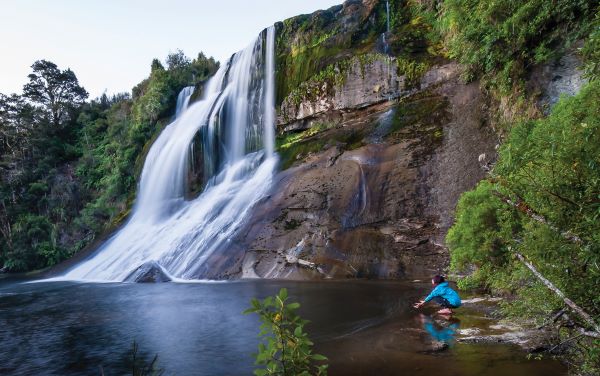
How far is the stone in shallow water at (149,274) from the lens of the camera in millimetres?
14987

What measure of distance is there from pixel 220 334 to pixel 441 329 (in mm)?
3913

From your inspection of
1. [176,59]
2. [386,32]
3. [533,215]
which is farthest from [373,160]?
[176,59]

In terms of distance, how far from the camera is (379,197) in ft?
45.8

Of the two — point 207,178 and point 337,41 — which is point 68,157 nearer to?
point 207,178


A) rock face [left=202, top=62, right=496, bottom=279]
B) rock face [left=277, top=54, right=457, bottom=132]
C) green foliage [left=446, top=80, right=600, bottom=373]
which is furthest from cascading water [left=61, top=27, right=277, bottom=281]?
green foliage [left=446, top=80, right=600, bottom=373]

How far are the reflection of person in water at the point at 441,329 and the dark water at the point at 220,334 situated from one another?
6 cm

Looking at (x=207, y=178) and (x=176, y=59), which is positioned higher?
(x=176, y=59)

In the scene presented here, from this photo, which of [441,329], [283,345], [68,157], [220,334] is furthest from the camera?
[68,157]

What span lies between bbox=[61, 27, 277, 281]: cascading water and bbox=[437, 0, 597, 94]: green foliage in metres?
9.22

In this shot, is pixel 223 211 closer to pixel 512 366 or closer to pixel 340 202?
pixel 340 202

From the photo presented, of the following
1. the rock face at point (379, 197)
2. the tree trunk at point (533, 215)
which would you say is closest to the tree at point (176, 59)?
the rock face at point (379, 197)

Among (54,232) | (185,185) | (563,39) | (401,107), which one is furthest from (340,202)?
(54,232)

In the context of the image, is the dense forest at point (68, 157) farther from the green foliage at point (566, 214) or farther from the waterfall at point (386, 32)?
the green foliage at point (566, 214)

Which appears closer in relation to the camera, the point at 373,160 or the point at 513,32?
the point at 513,32
